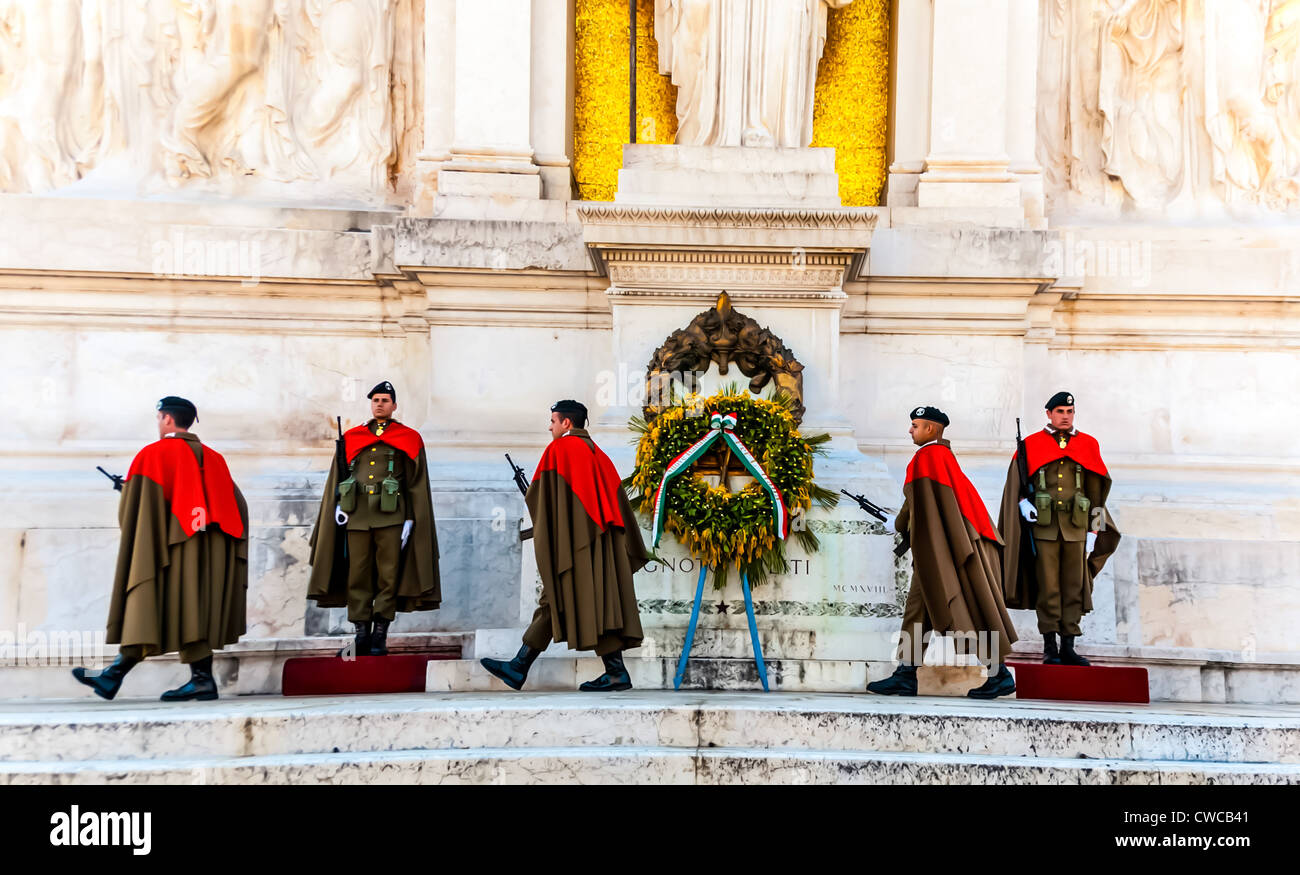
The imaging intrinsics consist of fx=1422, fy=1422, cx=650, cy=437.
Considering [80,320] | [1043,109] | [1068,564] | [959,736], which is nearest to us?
[959,736]

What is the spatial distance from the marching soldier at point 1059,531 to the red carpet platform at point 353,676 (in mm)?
4364

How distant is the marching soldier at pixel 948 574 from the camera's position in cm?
952

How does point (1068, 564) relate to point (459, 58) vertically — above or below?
below

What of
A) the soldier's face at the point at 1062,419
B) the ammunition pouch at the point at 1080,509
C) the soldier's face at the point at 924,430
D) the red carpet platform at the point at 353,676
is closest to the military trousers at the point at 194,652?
the red carpet platform at the point at 353,676

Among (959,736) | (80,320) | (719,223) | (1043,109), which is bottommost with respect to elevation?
(959,736)

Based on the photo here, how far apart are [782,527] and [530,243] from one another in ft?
13.3

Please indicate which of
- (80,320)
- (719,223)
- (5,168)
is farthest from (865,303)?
(5,168)

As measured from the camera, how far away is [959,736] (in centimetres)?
785

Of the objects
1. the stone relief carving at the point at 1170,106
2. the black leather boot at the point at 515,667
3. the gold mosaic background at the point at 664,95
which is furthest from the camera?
the gold mosaic background at the point at 664,95

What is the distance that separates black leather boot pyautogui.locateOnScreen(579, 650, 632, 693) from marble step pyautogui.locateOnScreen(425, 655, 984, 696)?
38 centimetres

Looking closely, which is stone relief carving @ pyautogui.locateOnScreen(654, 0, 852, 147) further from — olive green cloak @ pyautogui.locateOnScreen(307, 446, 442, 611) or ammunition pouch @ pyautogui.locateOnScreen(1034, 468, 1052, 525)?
olive green cloak @ pyautogui.locateOnScreen(307, 446, 442, 611)

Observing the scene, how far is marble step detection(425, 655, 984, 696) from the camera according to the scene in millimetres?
9938

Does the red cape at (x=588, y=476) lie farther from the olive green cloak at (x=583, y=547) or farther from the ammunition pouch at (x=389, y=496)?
the ammunition pouch at (x=389, y=496)

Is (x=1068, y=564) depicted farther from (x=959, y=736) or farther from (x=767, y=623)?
(x=959, y=736)
